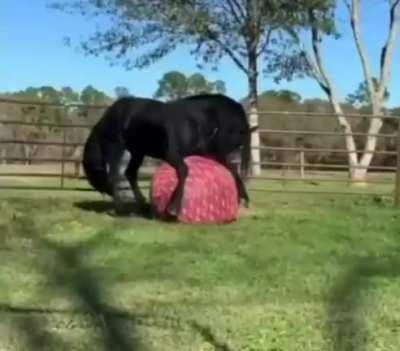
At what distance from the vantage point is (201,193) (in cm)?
940

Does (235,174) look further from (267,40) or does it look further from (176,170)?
(267,40)

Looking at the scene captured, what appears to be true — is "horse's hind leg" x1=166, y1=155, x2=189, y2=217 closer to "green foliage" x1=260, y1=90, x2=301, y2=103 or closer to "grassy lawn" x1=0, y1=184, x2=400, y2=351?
"grassy lawn" x1=0, y1=184, x2=400, y2=351

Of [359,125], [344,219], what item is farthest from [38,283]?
[359,125]

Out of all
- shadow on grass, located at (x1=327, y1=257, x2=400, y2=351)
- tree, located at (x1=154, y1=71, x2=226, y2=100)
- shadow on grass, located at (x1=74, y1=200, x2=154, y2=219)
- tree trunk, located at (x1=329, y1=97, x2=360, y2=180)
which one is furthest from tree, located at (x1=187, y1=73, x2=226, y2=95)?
shadow on grass, located at (x1=327, y1=257, x2=400, y2=351)

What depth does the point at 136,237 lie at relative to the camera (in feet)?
26.9

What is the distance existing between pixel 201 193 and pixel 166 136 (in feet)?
2.32

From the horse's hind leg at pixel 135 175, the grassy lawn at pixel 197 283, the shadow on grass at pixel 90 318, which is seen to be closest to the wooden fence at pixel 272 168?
the horse's hind leg at pixel 135 175

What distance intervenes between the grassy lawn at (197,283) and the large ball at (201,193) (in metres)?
0.25

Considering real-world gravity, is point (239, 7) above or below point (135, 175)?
above

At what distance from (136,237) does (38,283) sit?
2288 millimetres

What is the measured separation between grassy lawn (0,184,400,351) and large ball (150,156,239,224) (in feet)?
0.81

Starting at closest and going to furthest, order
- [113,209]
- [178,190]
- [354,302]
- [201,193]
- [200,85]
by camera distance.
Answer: [354,302] → [178,190] → [201,193] → [113,209] → [200,85]

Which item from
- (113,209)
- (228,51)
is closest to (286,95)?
(228,51)

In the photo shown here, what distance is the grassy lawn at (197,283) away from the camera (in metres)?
4.59
